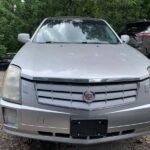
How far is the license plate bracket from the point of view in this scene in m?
4.34

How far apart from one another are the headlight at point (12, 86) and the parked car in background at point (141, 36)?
870 centimetres

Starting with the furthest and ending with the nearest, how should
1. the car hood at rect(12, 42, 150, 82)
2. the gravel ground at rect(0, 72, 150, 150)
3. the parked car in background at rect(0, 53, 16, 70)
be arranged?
the parked car in background at rect(0, 53, 16, 70), the gravel ground at rect(0, 72, 150, 150), the car hood at rect(12, 42, 150, 82)

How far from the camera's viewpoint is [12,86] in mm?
4625

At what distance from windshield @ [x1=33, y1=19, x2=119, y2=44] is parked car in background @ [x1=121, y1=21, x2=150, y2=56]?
6052 millimetres

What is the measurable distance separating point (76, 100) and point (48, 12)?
9.19 m

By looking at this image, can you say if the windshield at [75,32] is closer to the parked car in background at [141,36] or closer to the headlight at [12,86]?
the headlight at [12,86]

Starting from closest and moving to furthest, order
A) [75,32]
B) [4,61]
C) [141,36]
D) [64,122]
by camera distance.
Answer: [64,122]
[75,32]
[4,61]
[141,36]

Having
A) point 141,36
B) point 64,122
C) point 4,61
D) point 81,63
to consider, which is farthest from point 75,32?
point 141,36

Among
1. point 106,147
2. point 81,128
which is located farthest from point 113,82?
point 106,147

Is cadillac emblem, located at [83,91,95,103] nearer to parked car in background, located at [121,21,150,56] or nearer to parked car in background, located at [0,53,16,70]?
parked car in background, located at [0,53,16,70]

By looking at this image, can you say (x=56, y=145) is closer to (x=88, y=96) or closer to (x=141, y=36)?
(x=88, y=96)

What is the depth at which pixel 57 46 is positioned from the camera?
5809mm

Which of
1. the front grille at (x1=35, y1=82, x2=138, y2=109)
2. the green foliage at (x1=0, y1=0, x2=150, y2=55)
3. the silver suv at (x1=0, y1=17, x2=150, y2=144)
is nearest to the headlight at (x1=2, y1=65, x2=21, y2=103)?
the silver suv at (x1=0, y1=17, x2=150, y2=144)

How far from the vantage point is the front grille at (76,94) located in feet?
14.4
